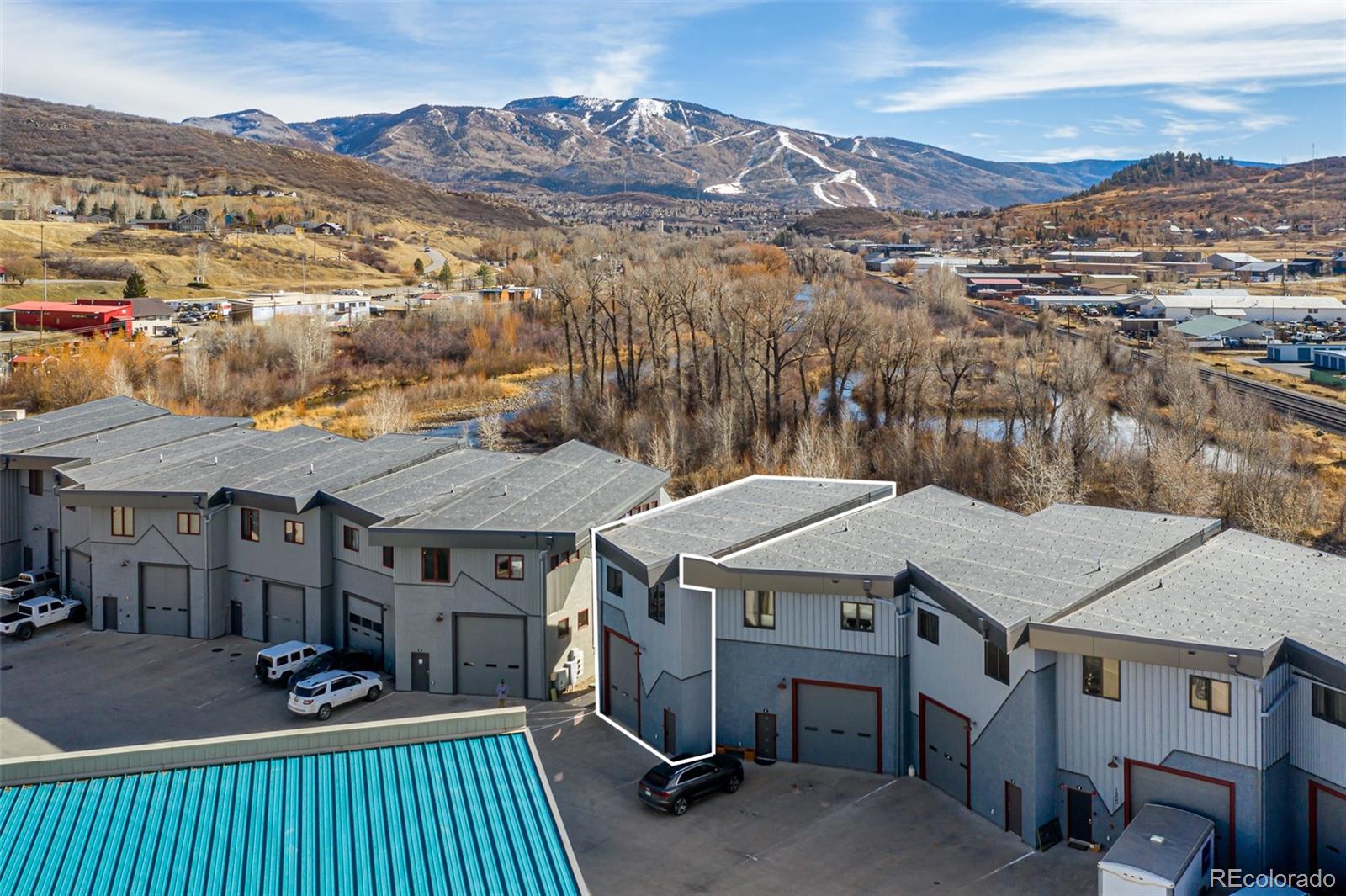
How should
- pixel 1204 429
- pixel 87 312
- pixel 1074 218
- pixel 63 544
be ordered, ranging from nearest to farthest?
pixel 63 544 → pixel 1204 429 → pixel 87 312 → pixel 1074 218

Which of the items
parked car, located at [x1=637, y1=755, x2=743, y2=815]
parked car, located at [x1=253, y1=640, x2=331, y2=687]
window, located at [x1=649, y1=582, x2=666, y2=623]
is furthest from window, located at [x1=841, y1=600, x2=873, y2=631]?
parked car, located at [x1=253, y1=640, x2=331, y2=687]

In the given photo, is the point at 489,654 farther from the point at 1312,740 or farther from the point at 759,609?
the point at 1312,740

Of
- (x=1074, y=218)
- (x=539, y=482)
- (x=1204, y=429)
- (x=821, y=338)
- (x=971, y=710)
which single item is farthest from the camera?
(x=1074, y=218)

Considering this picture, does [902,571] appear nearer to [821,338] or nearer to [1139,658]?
[1139,658]

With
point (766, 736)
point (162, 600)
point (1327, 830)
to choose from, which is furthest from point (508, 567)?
point (1327, 830)

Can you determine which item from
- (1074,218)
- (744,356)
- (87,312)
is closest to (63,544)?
(744,356)

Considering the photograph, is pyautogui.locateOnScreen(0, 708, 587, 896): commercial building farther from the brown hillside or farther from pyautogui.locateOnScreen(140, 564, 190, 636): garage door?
the brown hillside
